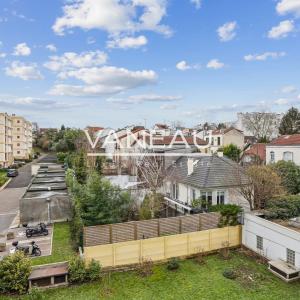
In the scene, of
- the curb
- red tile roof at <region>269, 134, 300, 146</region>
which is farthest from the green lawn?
the curb

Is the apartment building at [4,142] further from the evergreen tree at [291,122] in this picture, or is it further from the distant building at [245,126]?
the evergreen tree at [291,122]

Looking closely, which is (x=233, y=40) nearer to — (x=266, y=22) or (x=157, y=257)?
(x=266, y=22)

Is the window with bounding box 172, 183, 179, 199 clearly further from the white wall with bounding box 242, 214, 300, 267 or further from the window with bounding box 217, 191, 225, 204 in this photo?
the white wall with bounding box 242, 214, 300, 267

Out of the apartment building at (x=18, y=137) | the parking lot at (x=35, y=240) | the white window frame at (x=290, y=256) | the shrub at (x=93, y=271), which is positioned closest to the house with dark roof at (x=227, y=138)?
the parking lot at (x=35, y=240)

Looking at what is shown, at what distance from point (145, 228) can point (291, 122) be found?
5553cm

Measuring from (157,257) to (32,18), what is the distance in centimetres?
1963

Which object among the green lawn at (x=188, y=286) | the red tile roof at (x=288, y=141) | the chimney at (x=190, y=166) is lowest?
the green lawn at (x=188, y=286)

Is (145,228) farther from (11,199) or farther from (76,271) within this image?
(11,199)

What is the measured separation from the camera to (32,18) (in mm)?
22266

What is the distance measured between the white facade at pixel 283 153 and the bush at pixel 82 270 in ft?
91.0

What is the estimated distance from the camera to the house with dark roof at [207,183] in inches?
891

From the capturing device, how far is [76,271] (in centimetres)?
1353

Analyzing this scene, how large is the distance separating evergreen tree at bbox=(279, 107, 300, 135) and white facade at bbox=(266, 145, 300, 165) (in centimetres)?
2737

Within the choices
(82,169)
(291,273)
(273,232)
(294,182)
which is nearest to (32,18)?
(82,169)
